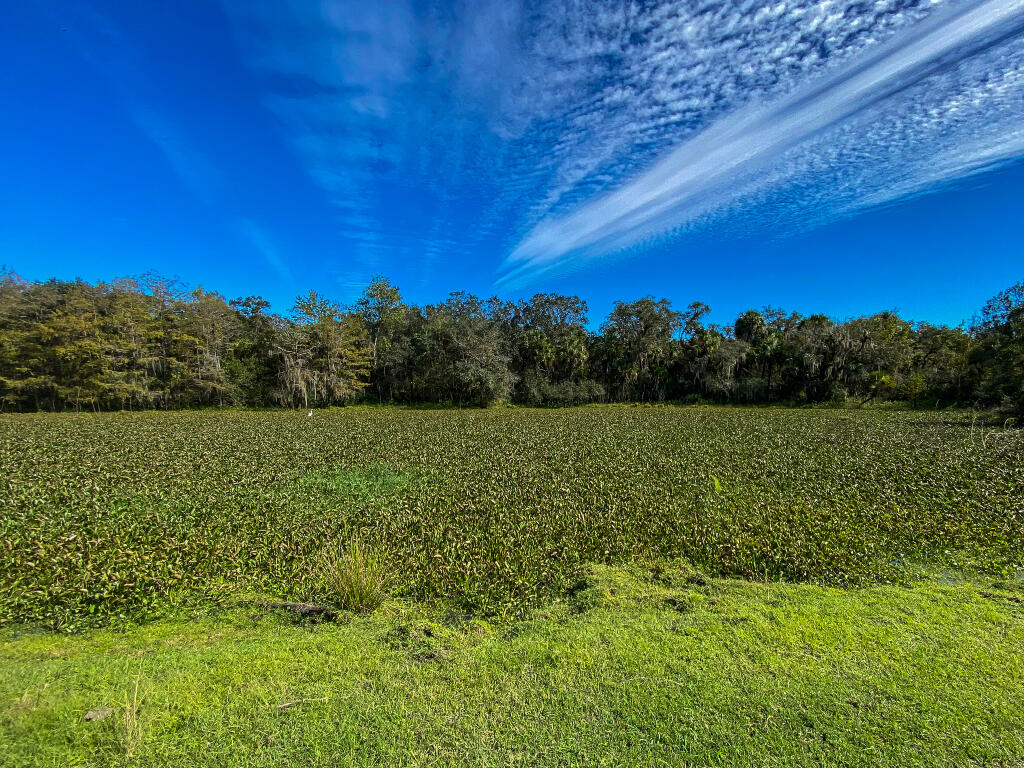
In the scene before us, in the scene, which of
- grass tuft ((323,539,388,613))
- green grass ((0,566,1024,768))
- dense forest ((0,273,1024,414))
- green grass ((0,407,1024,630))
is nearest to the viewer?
green grass ((0,566,1024,768))

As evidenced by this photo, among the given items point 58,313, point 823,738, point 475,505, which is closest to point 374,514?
point 475,505

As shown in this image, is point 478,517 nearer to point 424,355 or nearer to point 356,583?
point 356,583

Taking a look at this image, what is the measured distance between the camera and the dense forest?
98.4ft

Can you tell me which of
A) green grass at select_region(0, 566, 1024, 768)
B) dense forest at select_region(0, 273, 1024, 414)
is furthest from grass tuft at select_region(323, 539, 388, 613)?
dense forest at select_region(0, 273, 1024, 414)

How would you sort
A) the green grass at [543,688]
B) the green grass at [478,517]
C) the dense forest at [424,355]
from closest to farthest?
1. the green grass at [543,688]
2. the green grass at [478,517]
3. the dense forest at [424,355]

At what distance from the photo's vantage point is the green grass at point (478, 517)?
15.1ft

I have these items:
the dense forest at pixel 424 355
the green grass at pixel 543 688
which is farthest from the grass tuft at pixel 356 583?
the dense forest at pixel 424 355

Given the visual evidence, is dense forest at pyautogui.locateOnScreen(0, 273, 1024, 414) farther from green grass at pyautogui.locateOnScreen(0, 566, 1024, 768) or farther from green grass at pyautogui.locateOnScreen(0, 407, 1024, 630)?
green grass at pyautogui.locateOnScreen(0, 566, 1024, 768)

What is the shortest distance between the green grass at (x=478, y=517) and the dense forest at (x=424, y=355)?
68.4ft

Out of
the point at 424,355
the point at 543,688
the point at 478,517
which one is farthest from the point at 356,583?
the point at 424,355

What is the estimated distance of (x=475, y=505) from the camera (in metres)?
7.26

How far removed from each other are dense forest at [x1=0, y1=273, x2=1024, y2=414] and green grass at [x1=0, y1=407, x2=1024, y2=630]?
821 inches

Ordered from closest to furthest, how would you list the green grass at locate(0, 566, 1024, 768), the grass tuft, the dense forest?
the green grass at locate(0, 566, 1024, 768)
the grass tuft
the dense forest

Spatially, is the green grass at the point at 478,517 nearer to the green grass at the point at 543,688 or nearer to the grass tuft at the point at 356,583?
the grass tuft at the point at 356,583
